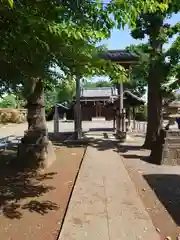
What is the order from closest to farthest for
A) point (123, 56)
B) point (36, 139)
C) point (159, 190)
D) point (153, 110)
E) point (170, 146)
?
point (159, 190)
point (36, 139)
point (170, 146)
point (153, 110)
point (123, 56)

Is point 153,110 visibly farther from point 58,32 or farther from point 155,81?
point 58,32

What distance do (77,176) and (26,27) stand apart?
488 cm

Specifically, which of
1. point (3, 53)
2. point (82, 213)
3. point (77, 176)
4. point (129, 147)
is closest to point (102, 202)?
point (82, 213)

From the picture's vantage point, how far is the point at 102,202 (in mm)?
6156

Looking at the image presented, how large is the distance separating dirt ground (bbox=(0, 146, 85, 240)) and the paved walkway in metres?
0.25

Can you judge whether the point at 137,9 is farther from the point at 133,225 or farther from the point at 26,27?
the point at 133,225

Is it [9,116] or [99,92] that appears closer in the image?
[9,116]

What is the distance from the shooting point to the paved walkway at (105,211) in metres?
4.74

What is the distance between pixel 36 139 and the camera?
10.2 m

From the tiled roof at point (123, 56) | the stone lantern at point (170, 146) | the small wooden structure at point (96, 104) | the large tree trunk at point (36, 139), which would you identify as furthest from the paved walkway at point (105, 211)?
the small wooden structure at point (96, 104)

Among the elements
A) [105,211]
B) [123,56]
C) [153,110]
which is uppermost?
[123,56]

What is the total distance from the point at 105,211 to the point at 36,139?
502cm

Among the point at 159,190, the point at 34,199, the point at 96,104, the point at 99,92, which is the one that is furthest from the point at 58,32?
the point at 99,92

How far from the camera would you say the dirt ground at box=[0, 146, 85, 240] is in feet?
16.8
